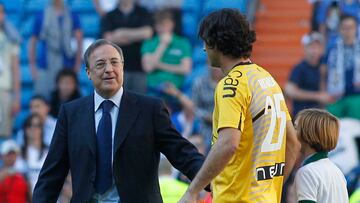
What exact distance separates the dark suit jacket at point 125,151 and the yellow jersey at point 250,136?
2.54 feet

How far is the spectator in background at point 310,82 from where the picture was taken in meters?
13.5

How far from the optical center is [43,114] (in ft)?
46.3

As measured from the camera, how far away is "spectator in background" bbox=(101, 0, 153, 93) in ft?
45.4

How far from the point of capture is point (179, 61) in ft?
45.9

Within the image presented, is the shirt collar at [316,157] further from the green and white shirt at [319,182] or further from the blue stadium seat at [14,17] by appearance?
the blue stadium seat at [14,17]

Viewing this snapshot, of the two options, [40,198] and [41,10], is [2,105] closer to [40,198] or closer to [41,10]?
[41,10]

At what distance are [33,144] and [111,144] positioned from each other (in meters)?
7.94

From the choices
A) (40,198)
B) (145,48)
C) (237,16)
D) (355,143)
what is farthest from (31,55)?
(237,16)

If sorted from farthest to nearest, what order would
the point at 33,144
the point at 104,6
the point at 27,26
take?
the point at 27,26 < the point at 104,6 < the point at 33,144

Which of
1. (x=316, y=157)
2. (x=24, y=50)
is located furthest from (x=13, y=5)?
(x=316, y=157)

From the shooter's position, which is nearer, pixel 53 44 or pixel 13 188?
pixel 13 188

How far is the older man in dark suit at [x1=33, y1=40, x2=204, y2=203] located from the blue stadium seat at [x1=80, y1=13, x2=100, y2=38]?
812cm

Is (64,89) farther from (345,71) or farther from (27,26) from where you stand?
(345,71)

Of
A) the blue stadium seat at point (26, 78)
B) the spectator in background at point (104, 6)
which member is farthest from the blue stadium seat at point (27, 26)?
the spectator in background at point (104, 6)
